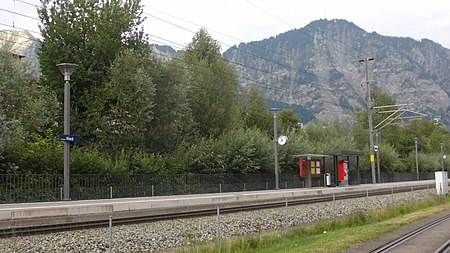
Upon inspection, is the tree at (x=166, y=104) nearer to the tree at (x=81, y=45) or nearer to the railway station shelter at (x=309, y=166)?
the tree at (x=81, y=45)

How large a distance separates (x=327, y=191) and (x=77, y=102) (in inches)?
849

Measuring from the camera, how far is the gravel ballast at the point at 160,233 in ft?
47.8

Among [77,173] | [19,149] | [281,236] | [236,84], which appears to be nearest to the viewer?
[281,236]

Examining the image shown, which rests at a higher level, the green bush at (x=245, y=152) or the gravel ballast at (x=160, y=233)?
the green bush at (x=245, y=152)

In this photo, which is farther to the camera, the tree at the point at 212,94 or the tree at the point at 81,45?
the tree at the point at 212,94

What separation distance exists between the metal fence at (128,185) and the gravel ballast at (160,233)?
38.2ft

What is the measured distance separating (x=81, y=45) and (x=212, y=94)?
1939 cm

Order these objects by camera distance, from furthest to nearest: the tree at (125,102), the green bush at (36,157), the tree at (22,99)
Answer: the tree at (125,102) < the tree at (22,99) < the green bush at (36,157)

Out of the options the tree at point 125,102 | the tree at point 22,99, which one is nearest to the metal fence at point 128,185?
the tree at point 125,102

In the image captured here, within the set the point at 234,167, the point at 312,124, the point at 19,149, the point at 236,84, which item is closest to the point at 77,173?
the point at 19,149

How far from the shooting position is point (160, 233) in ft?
57.6

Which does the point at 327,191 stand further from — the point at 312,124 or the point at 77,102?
the point at 312,124

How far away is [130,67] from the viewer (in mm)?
40938

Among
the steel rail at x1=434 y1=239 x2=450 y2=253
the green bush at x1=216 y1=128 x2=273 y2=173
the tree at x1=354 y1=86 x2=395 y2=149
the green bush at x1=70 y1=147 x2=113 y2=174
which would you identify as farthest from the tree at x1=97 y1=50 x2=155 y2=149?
the tree at x1=354 y1=86 x2=395 y2=149
